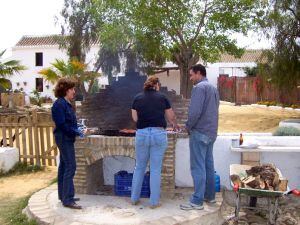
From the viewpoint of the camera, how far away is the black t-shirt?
545 centimetres

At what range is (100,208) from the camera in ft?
18.4

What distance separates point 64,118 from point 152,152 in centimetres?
121

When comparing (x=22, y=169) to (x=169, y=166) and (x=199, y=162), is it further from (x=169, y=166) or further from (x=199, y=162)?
(x=199, y=162)

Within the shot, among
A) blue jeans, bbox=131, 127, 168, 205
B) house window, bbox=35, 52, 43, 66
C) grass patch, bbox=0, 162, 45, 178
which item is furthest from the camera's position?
house window, bbox=35, 52, 43, 66

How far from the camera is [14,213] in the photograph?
5887 millimetres

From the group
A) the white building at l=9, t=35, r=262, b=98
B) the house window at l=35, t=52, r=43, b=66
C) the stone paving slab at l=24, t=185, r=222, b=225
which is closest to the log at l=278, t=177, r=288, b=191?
the stone paving slab at l=24, t=185, r=222, b=225

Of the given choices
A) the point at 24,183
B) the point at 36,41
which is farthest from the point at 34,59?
the point at 24,183

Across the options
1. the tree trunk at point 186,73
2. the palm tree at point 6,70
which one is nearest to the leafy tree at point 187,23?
the tree trunk at point 186,73

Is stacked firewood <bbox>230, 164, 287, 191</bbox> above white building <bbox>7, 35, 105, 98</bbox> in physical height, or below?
below

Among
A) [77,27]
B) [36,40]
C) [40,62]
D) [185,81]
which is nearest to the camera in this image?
[185,81]

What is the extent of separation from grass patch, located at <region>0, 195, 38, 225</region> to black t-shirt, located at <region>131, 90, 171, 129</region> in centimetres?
189

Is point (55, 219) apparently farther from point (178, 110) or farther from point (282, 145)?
point (282, 145)

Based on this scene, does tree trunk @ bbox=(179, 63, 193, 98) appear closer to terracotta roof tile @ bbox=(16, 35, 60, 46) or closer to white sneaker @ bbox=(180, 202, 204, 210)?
white sneaker @ bbox=(180, 202, 204, 210)

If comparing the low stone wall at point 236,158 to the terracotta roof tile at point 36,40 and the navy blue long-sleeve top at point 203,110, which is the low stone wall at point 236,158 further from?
the terracotta roof tile at point 36,40
